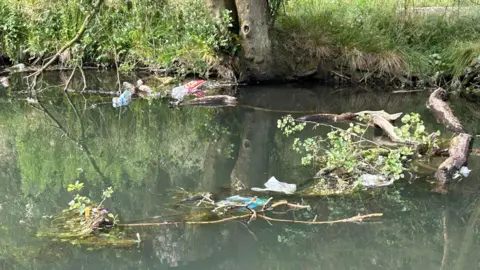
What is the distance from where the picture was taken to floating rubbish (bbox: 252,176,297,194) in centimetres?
344

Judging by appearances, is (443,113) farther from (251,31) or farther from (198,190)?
(198,190)

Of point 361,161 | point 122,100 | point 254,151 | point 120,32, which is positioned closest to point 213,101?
point 122,100

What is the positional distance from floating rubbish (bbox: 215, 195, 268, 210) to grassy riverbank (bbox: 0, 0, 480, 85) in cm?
374

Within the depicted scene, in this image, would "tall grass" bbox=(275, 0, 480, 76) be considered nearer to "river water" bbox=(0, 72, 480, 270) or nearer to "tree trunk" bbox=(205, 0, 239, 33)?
"tree trunk" bbox=(205, 0, 239, 33)

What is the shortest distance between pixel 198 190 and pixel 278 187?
0.53 m

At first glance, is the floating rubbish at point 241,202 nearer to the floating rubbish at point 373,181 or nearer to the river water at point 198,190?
the river water at point 198,190

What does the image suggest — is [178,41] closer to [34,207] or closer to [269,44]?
[269,44]

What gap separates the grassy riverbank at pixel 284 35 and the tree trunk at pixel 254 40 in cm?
20

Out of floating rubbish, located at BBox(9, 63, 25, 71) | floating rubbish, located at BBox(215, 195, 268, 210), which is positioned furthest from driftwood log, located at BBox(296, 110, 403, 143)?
floating rubbish, located at BBox(9, 63, 25, 71)

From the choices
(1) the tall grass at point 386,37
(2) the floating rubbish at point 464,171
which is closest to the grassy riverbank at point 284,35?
(1) the tall grass at point 386,37

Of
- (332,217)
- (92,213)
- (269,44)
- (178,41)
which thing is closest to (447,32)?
(269,44)

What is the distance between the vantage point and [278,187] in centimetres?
347

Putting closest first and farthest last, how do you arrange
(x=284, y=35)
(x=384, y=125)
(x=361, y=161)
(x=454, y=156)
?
1. (x=361, y=161)
2. (x=454, y=156)
3. (x=384, y=125)
4. (x=284, y=35)

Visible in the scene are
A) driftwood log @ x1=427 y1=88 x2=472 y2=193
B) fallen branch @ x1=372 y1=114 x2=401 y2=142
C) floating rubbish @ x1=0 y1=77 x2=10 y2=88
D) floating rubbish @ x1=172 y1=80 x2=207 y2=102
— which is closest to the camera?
driftwood log @ x1=427 y1=88 x2=472 y2=193
